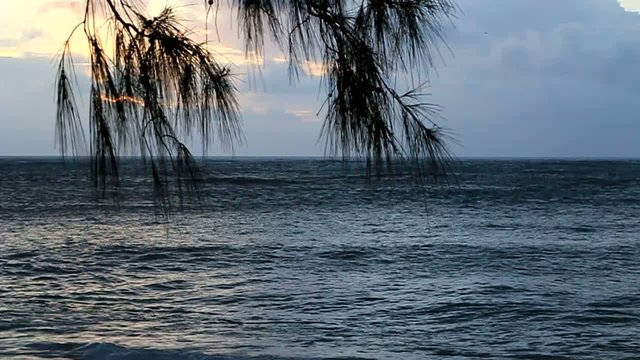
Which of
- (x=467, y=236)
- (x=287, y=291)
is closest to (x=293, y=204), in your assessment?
(x=467, y=236)

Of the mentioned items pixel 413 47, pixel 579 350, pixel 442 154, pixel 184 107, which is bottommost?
pixel 579 350

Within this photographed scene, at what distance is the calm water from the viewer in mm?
8031

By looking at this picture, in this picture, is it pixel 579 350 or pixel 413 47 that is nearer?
pixel 413 47

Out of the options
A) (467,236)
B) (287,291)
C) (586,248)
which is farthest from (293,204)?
(287,291)

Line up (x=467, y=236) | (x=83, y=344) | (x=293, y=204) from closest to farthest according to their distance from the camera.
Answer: (x=83, y=344) < (x=467, y=236) < (x=293, y=204)

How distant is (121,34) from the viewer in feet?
6.79

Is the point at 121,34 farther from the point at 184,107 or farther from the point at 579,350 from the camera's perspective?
the point at 579,350

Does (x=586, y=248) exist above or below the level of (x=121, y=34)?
below

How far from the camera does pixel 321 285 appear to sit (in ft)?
38.4

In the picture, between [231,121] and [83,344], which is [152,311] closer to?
[83,344]

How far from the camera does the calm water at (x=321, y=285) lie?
8.03 meters

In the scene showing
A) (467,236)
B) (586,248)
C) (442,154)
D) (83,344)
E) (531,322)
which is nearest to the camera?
(442,154)

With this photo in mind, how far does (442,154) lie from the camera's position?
2.01 meters

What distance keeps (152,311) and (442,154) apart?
27.1ft
